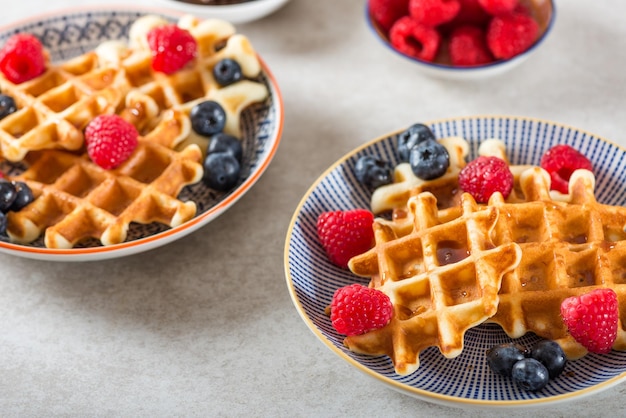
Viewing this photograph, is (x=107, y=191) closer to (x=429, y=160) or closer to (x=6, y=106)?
(x=6, y=106)

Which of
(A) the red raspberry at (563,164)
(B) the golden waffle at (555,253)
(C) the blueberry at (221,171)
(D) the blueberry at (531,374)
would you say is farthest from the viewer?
(C) the blueberry at (221,171)

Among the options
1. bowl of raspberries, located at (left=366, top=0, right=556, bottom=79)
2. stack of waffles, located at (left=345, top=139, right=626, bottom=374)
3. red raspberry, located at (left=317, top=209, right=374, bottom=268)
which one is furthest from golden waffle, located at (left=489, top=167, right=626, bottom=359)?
bowl of raspberries, located at (left=366, top=0, right=556, bottom=79)

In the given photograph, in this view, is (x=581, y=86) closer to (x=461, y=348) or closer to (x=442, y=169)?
(x=442, y=169)

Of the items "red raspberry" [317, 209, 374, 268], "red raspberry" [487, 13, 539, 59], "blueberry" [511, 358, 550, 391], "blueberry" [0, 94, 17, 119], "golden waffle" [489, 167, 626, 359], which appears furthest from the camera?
"red raspberry" [487, 13, 539, 59]

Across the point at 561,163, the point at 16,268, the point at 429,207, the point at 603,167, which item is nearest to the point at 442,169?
the point at 429,207

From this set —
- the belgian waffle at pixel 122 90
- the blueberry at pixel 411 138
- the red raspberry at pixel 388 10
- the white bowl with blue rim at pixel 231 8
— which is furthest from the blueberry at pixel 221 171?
the red raspberry at pixel 388 10

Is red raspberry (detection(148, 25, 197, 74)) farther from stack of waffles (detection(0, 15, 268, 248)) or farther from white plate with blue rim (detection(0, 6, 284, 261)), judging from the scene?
white plate with blue rim (detection(0, 6, 284, 261))

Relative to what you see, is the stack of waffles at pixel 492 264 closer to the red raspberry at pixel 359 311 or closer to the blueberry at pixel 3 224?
the red raspberry at pixel 359 311
